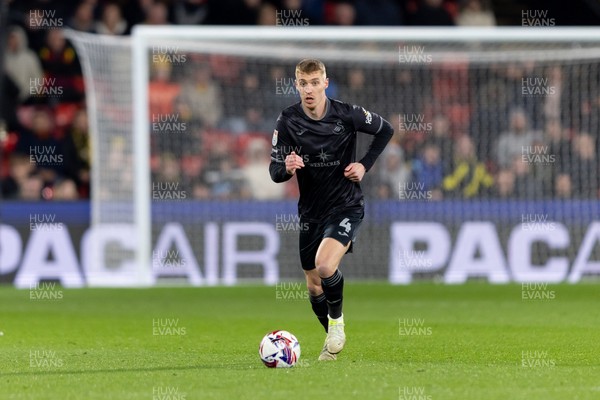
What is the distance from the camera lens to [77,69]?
799 inches

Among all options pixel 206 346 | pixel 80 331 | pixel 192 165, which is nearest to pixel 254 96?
pixel 192 165

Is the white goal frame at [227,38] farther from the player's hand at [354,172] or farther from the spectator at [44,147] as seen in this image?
the player's hand at [354,172]

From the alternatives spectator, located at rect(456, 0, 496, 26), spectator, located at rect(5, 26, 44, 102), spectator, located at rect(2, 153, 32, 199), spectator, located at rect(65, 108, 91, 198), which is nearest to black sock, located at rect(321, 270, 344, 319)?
spectator, located at rect(2, 153, 32, 199)

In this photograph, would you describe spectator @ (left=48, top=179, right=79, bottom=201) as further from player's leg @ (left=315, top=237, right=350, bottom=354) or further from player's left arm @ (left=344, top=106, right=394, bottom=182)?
player's leg @ (left=315, top=237, right=350, bottom=354)

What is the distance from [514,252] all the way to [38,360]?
10.2 metres

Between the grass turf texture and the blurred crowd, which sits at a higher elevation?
the blurred crowd

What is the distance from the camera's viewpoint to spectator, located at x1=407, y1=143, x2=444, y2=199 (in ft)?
60.2

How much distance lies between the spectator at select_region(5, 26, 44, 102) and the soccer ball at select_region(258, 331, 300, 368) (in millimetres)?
12273

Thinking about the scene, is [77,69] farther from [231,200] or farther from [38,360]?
[38,360]

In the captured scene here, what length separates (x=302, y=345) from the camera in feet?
33.5

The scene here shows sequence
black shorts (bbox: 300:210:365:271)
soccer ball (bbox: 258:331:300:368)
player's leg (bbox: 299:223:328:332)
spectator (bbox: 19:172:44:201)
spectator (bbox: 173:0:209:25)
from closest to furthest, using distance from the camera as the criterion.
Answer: soccer ball (bbox: 258:331:300:368), black shorts (bbox: 300:210:365:271), player's leg (bbox: 299:223:328:332), spectator (bbox: 19:172:44:201), spectator (bbox: 173:0:209:25)

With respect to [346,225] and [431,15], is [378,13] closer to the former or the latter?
[431,15]

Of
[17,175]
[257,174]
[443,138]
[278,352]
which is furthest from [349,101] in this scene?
[278,352]

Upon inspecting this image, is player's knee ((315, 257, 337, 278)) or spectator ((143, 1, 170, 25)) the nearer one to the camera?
player's knee ((315, 257, 337, 278))
